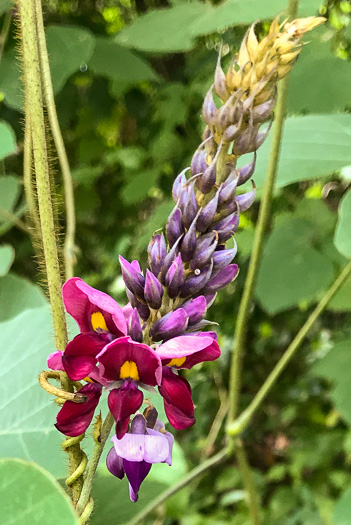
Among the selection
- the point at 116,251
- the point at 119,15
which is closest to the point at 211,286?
the point at 116,251

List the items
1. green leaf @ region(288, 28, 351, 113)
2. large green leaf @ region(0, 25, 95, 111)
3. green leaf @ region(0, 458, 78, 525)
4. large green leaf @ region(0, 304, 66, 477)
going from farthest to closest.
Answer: green leaf @ region(288, 28, 351, 113)
large green leaf @ region(0, 25, 95, 111)
large green leaf @ region(0, 304, 66, 477)
green leaf @ region(0, 458, 78, 525)

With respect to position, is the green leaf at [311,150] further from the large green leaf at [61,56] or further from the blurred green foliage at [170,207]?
the large green leaf at [61,56]

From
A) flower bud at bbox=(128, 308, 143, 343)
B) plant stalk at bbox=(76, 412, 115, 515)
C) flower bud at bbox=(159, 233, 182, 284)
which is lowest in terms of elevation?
plant stalk at bbox=(76, 412, 115, 515)

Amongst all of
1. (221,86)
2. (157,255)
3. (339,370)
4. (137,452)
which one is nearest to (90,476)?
(137,452)

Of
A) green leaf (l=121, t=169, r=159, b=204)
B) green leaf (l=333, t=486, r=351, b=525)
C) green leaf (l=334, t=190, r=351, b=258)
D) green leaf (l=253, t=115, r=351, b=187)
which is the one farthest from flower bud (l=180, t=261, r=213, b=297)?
green leaf (l=121, t=169, r=159, b=204)

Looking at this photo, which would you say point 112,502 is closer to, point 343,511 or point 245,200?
point 343,511

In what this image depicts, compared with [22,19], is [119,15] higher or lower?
higher

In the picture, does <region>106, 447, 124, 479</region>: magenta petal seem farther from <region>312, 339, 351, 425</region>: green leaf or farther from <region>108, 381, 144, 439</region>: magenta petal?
<region>312, 339, 351, 425</region>: green leaf

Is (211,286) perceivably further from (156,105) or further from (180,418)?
(156,105)
